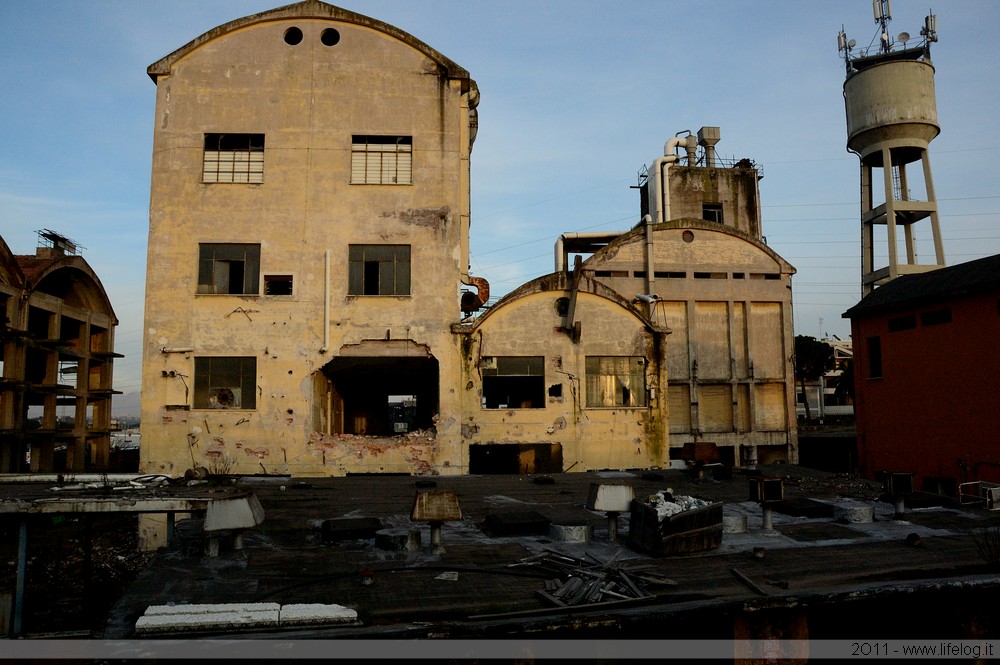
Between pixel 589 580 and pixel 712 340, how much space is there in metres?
27.8

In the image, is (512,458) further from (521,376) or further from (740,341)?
(740,341)

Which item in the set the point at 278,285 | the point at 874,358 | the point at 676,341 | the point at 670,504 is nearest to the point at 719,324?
the point at 676,341

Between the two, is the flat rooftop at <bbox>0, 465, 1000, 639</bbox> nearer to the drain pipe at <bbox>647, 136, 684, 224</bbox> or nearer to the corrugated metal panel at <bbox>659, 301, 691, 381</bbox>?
the corrugated metal panel at <bbox>659, 301, 691, 381</bbox>

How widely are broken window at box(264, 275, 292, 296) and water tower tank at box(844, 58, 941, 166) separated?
34.2m

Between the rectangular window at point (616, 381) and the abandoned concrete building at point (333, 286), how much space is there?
0.17ft

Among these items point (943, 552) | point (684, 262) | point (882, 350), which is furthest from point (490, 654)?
point (684, 262)

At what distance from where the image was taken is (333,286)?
2088 cm

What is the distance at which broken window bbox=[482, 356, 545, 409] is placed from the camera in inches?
862

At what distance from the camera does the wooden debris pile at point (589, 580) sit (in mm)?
7848

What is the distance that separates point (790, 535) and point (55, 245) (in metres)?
39.7

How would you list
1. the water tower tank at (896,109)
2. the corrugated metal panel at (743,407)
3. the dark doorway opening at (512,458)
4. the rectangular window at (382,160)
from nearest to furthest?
the rectangular window at (382,160) < the dark doorway opening at (512,458) < the corrugated metal panel at (743,407) < the water tower tank at (896,109)

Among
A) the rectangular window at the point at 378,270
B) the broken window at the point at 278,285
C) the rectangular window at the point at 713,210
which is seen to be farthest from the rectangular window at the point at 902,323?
the broken window at the point at 278,285

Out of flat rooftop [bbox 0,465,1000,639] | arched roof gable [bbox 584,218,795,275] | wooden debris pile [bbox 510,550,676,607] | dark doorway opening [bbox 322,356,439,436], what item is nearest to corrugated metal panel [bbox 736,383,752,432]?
arched roof gable [bbox 584,218,795,275]

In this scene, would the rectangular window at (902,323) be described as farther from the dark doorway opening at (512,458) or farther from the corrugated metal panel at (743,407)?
the dark doorway opening at (512,458)
